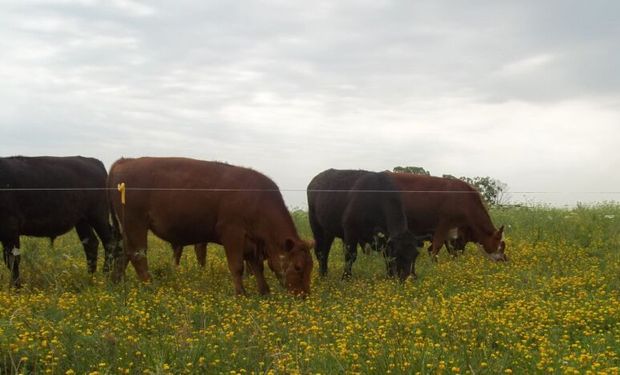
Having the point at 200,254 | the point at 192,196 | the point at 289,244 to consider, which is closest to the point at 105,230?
the point at 200,254

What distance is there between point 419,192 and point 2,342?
1031 cm

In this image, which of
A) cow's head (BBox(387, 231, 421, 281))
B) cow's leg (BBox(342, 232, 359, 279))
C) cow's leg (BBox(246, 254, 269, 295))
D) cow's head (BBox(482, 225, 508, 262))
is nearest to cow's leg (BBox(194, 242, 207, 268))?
cow's leg (BBox(246, 254, 269, 295))

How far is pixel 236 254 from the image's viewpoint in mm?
9047

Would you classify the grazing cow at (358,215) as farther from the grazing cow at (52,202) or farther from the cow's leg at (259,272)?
the grazing cow at (52,202)

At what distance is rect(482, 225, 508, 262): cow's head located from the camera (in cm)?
1355

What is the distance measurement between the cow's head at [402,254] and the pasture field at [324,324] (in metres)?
0.48

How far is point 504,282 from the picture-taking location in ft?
31.5

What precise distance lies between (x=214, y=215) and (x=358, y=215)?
3111 mm

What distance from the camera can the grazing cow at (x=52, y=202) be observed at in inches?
372

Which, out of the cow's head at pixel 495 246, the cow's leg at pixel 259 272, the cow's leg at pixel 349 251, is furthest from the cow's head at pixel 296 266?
the cow's head at pixel 495 246

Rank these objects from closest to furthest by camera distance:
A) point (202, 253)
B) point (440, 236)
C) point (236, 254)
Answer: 1. point (236, 254)
2. point (202, 253)
3. point (440, 236)

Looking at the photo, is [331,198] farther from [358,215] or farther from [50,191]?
[50,191]

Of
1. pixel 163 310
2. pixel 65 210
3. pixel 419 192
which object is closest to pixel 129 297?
pixel 163 310

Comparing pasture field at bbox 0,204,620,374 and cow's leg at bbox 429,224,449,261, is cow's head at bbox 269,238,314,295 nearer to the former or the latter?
pasture field at bbox 0,204,620,374
